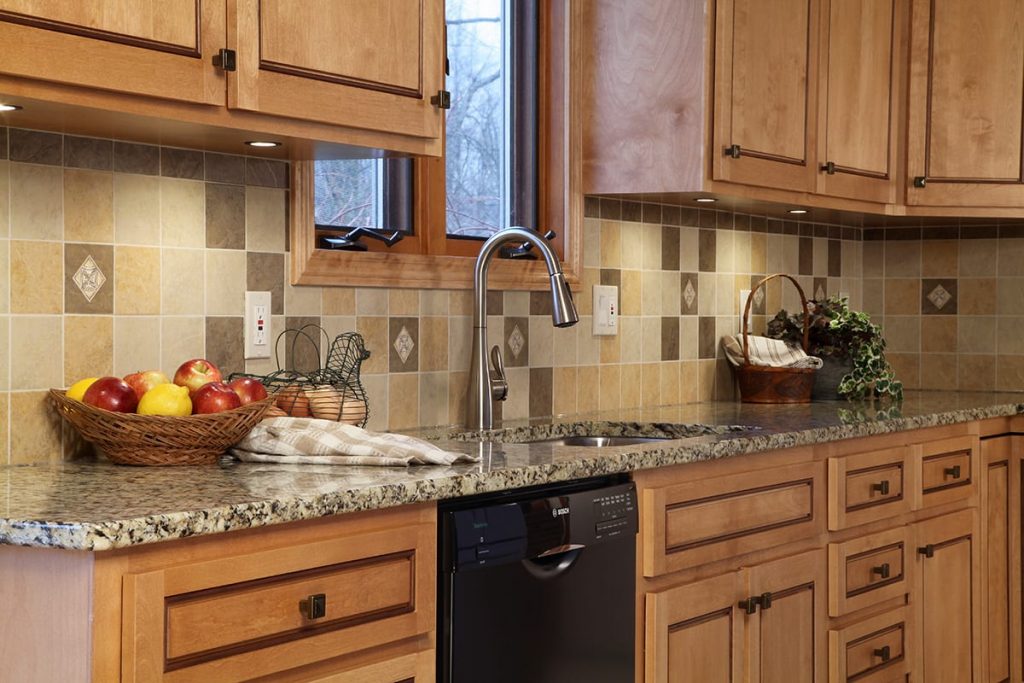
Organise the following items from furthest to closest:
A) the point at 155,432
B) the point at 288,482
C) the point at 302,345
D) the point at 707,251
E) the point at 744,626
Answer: the point at 707,251, the point at 744,626, the point at 302,345, the point at 155,432, the point at 288,482

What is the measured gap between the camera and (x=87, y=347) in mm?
2127

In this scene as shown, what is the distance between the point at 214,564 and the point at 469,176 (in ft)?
5.20

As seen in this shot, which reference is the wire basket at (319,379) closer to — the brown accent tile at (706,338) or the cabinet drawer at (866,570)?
the cabinet drawer at (866,570)

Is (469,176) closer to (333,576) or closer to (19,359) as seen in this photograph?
(19,359)

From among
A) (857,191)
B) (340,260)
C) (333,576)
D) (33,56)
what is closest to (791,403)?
(857,191)

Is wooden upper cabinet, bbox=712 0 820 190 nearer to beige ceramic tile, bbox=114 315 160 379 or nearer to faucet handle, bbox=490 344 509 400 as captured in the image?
faucet handle, bbox=490 344 509 400

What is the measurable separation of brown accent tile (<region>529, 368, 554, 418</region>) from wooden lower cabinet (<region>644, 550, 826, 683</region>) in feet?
2.19

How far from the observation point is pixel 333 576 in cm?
174

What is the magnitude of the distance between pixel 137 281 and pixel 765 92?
1.65 m

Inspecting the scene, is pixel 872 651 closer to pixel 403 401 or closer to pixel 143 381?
pixel 403 401

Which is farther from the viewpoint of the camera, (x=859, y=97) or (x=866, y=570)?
(x=859, y=97)

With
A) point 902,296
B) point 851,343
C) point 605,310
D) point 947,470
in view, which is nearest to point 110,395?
point 605,310

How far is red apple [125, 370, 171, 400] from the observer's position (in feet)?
6.62

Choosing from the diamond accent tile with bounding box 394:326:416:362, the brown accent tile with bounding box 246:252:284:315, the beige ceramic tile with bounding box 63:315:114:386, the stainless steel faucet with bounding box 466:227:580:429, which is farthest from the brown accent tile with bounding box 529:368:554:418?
the beige ceramic tile with bounding box 63:315:114:386
